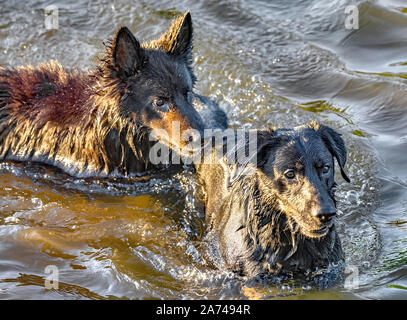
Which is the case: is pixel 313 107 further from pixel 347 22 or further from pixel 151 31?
pixel 151 31

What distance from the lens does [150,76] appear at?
20.8ft

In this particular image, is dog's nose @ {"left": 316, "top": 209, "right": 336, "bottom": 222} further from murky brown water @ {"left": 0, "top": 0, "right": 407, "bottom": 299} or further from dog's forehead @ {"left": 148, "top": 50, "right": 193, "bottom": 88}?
dog's forehead @ {"left": 148, "top": 50, "right": 193, "bottom": 88}

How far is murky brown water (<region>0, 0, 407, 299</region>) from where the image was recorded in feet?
18.2

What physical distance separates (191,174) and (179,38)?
5.24 feet

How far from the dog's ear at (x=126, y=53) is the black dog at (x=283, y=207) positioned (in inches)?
62.2

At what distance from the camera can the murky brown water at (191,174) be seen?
5539 millimetres

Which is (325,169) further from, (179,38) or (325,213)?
(179,38)

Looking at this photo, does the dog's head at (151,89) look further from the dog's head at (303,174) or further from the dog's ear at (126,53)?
the dog's head at (303,174)

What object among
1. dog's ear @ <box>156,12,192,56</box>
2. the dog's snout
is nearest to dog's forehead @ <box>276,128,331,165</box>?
the dog's snout

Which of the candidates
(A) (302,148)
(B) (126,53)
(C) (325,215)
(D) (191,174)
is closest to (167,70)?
(B) (126,53)

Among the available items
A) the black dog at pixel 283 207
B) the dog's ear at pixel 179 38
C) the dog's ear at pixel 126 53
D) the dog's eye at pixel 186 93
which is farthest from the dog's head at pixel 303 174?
the dog's ear at pixel 179 38

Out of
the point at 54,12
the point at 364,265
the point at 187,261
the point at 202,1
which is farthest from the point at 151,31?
the point at 364,265

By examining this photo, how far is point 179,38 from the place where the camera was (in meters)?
6.70
